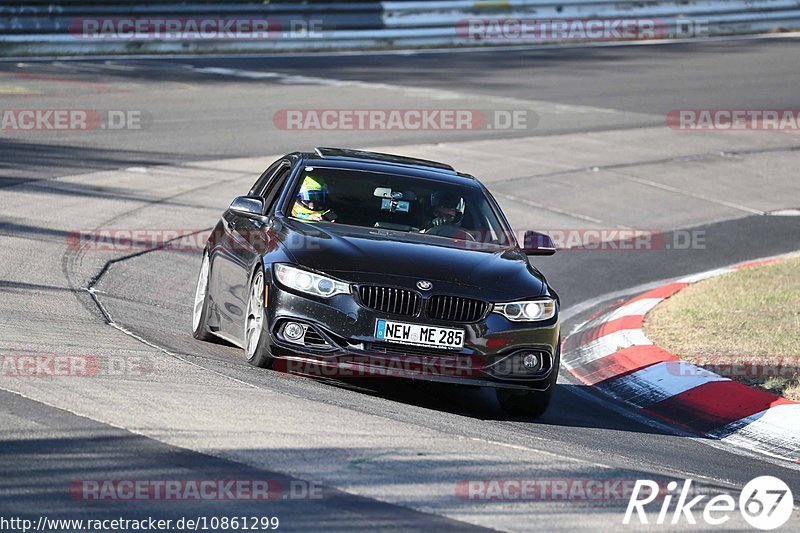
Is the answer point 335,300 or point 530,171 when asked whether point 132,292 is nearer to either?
point 335,300

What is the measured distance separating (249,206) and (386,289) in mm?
1494

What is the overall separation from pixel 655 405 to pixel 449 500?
403 cm

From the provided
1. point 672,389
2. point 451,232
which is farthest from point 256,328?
point 672,389

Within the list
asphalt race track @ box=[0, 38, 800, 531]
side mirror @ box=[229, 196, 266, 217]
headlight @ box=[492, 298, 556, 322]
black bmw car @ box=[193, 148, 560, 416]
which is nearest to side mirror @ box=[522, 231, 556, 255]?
black bmw car @ box=[193, 148, 560, 416]

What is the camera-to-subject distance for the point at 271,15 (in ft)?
90.2

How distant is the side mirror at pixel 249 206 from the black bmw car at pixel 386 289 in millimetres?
11

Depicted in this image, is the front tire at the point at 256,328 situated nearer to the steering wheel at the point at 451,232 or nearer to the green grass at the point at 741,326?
the steering wheel at the point at 451,232

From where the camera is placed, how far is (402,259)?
8102 millimetres

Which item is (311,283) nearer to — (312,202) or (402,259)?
(402,259)

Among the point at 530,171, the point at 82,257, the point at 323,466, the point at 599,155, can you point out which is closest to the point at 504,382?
the point at 323,466

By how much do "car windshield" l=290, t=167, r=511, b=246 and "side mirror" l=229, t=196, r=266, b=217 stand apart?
0.23 metres

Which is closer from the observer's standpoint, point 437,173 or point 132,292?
point 437,173

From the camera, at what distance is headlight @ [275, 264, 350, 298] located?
25.8 ft

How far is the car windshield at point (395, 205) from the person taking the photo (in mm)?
8922
